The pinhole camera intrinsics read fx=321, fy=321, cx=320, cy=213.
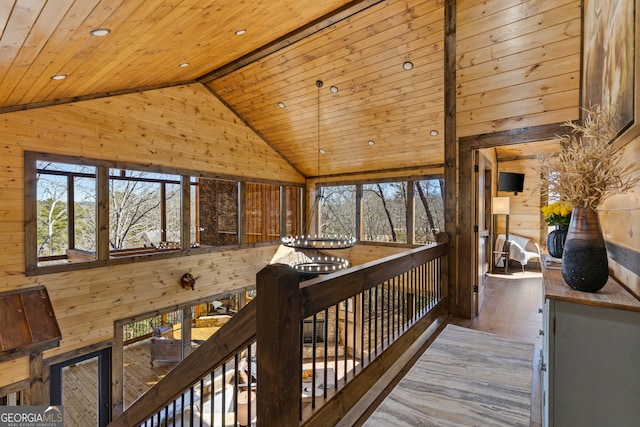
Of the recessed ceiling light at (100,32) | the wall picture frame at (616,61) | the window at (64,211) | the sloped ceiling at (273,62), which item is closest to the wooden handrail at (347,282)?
the wall picture frame at (616,61)

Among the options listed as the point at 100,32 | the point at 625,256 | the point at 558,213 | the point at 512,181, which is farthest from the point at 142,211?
the point at 512,181

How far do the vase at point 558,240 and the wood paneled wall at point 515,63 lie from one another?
1.48 metres

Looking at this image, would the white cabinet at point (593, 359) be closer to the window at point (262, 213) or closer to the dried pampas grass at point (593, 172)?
the dried pampas grass at point (593, 172)

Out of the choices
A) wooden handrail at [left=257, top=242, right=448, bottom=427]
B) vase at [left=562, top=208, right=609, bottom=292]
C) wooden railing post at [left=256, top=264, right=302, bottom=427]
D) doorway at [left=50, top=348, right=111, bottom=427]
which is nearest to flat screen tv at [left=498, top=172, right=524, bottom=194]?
vase at [left=562, top=208, right=609, bottom=292]

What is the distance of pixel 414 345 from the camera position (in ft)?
10.1

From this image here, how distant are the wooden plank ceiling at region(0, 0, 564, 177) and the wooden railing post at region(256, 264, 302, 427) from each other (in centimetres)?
228

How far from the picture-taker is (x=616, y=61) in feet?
5.67

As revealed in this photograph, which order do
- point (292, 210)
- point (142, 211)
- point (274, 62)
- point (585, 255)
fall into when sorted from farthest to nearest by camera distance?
point (292, 210) < point (142, 211) < point (274, 62) < point (585, 255)

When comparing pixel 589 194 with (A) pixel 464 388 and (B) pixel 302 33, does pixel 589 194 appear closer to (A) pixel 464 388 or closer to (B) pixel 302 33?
(A) pixel 464 388

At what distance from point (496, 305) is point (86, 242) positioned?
252 inches

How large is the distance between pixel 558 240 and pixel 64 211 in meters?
6.55

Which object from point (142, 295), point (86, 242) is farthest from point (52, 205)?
point (142, 295)

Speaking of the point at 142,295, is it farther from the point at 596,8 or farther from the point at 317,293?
the point at 596,8

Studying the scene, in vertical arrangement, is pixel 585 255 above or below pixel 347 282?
above
